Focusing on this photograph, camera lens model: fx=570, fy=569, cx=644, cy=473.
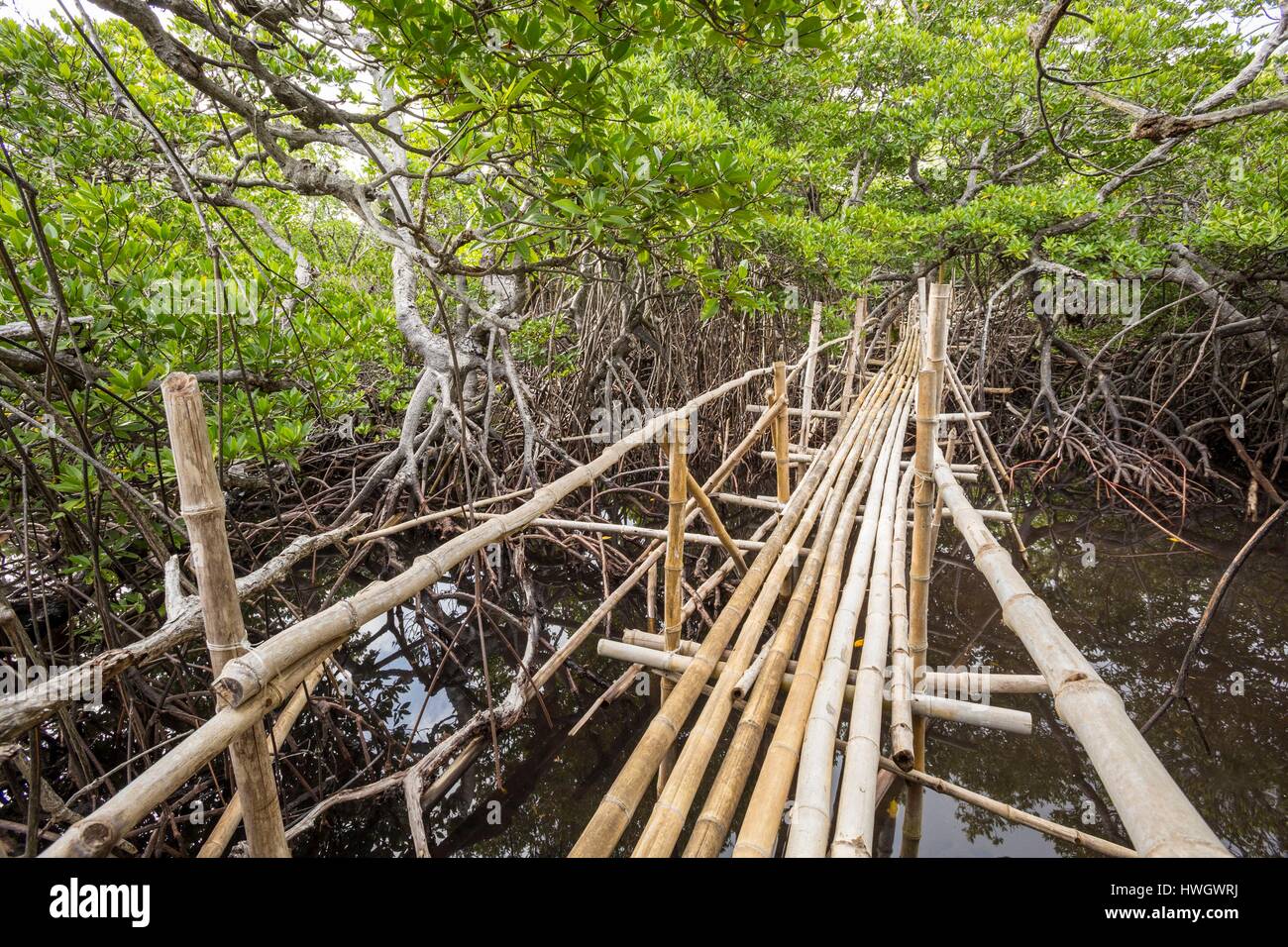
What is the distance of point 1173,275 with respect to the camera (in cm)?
442

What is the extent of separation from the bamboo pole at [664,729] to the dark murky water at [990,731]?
0.84 m

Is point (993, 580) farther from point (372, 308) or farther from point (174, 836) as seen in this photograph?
point (372, 308)

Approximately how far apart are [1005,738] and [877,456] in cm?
152

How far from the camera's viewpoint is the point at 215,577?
685 mm

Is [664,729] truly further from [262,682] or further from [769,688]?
[262,682]

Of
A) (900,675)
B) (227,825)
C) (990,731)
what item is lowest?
(990,731)

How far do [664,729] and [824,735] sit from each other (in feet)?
1.05

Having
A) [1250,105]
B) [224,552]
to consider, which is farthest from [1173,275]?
[224,552]

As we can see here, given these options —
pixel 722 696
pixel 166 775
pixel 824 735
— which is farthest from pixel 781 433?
pixel 166 775

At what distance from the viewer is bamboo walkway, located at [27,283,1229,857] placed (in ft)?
2.07
